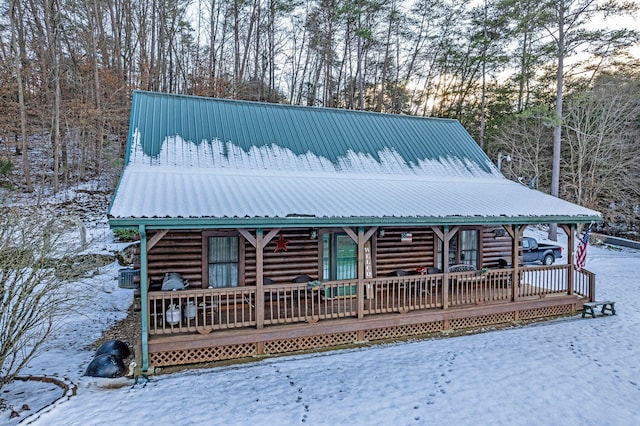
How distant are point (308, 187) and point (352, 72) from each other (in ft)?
84.9

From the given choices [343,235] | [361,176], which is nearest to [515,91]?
[361,176]

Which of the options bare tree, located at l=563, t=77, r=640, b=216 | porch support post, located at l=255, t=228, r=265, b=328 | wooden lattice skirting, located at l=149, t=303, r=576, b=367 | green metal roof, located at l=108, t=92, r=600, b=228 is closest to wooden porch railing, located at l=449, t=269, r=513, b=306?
wooden lattice skirting, located at l=149, t=303, r=576, b=367

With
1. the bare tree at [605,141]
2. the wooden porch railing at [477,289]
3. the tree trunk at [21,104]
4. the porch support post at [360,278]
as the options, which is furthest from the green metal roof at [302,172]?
the bare tree at [605,141]

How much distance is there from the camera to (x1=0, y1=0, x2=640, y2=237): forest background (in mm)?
20000

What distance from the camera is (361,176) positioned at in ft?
36.9

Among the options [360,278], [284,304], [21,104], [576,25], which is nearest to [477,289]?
[360,278]

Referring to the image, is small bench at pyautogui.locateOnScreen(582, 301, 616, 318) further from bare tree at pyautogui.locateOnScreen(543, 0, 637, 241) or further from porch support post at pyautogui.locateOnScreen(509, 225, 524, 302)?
bare tree at pyautogui.locateOnScreen(543, 0, 637, 241)

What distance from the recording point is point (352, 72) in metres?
32.3

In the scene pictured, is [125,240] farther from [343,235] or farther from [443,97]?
[443,97]

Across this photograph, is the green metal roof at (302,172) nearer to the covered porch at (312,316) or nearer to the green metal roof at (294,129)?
the green metal roof at (294,129)

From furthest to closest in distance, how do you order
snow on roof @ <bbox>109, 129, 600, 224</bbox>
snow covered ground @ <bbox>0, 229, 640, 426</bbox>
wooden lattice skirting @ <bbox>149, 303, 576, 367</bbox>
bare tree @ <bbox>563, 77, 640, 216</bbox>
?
1. bare tree @ <bbox>563, 77, 640, 216</bbox>
2. snow on roof @ <bbox>109, 129, 600, 224</bbox>
3. wooden lattice skirting @ <bbox>149, 303, 576, 367</bbox>
4. snow covered ground @ <bbox>0, 229, 640, 426</bbox>

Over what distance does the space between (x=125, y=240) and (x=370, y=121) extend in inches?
465

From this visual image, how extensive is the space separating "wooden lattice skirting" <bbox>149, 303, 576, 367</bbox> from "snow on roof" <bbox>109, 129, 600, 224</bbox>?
263 centimetres

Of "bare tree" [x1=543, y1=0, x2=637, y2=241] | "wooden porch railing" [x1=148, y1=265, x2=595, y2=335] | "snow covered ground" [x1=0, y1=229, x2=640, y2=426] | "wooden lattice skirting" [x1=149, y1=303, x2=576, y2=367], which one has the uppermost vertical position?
"bare tree" [x1=543, y1=0, x2=637, y2=241]
